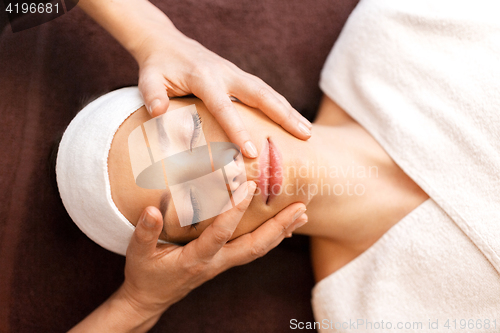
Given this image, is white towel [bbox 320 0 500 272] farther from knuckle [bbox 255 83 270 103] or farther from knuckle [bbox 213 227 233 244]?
knuckle [bbox 213 227 233 244]

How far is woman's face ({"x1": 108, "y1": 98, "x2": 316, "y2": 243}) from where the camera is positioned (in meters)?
0.79

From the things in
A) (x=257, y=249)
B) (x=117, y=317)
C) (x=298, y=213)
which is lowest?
(x=117, y=317)

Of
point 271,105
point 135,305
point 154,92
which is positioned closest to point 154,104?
point 154,92

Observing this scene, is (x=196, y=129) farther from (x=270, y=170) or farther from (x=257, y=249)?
(x=257, y=249)

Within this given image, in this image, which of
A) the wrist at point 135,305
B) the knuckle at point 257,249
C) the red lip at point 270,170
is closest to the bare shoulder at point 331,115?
the red lip at point 270,170

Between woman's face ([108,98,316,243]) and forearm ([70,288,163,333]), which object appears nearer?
woman's face ([108,98,316,243])

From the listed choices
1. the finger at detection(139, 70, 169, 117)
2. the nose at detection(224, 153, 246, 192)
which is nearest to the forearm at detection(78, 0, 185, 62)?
the finger at detection(139, 70, 169, 117)

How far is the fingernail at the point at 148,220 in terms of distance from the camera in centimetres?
74

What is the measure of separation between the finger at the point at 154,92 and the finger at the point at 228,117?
100 millimetres

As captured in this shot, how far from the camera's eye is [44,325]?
1016 millimetres

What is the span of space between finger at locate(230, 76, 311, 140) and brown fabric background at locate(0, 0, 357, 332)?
1.18ft

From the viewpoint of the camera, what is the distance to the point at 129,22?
3.22ft

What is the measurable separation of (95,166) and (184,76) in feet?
1.06

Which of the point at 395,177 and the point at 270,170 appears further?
the point at 395,177
